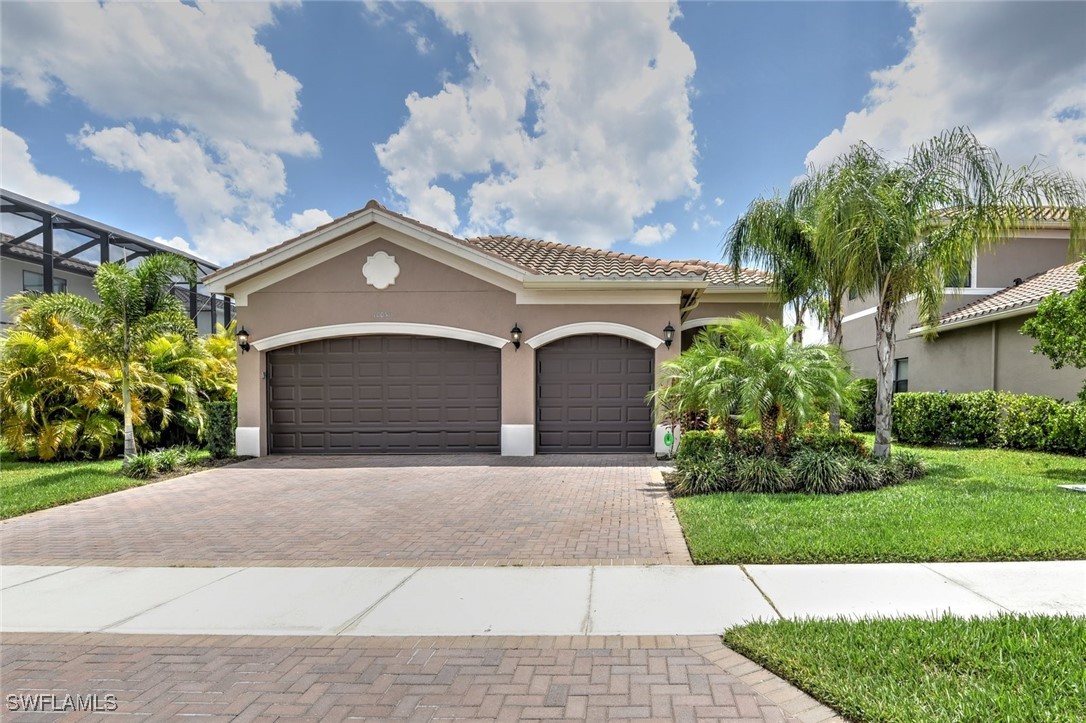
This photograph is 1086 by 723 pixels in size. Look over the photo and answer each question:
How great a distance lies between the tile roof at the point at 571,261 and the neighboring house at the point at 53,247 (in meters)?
12.6

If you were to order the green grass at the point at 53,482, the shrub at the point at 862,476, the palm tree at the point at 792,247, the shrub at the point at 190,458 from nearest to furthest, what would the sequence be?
the shrub at the point at 862,476 → the green grass at the point at 53,482 → the palm tree at the point at 792,247 → the shrub at the point at 190,458

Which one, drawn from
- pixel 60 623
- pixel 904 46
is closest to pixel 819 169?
pixel 904 46

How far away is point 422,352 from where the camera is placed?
42.6ft

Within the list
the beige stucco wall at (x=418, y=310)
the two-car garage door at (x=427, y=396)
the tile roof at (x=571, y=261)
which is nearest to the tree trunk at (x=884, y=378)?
the tile roof at (x=571, y=261)

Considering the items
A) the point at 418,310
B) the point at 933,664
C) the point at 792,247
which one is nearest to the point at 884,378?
the point at 792,247

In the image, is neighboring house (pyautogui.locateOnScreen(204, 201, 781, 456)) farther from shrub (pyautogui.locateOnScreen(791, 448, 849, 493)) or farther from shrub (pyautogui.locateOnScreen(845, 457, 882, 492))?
shrub (pyautogui.locateOnScreen(845, 457, 882, 492))

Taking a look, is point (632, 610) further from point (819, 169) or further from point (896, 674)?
point (819, 169)

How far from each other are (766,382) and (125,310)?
40.2ft

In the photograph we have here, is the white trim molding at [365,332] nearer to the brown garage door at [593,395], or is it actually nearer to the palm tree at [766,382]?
the brown garage door at [593,395]

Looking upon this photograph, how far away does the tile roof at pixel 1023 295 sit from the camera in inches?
494

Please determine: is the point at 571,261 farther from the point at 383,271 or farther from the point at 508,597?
the point at 508,597

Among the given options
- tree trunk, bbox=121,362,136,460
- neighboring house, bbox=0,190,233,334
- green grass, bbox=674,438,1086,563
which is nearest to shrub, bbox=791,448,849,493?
green grass, bbox=674,438,1086,563

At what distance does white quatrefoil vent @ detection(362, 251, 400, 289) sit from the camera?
41.8ft

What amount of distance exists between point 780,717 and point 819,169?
10801 millimetres
